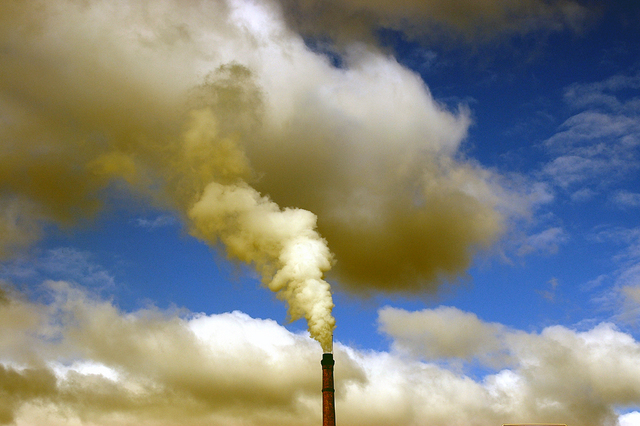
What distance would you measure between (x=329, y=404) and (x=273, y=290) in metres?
9.31

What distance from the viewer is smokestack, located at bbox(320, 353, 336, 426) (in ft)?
150

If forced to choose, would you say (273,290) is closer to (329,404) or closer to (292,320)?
(292,320)

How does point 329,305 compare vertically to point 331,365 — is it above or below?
above

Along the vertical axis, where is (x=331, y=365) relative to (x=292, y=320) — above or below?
below

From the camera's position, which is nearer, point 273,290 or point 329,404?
point 329,404

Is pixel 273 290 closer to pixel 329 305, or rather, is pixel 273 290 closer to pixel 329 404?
pixel 329 305

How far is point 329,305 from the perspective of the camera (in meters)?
47.5

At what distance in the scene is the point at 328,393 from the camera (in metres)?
46.0

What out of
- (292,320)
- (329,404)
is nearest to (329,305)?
(292,320)

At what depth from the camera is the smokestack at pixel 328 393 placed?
150 ft

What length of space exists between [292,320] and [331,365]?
4.41 meters

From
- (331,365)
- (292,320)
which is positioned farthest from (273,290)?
(331,365)

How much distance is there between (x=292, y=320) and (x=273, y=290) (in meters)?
2.68

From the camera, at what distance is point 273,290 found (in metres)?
48.8
